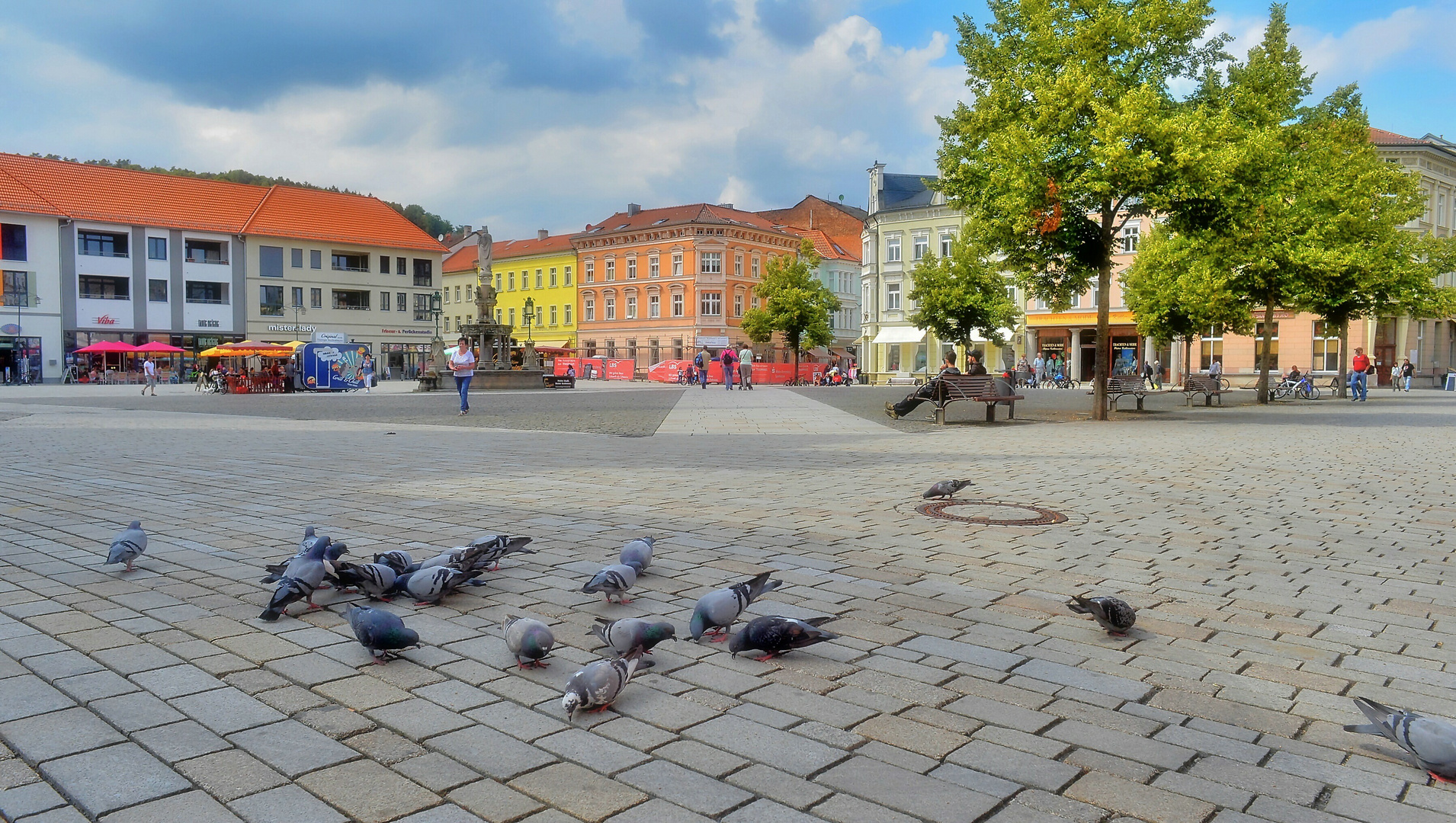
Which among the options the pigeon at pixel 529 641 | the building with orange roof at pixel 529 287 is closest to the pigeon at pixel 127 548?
the pigeon at pixel 529 641

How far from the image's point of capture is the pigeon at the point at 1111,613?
13.1ft

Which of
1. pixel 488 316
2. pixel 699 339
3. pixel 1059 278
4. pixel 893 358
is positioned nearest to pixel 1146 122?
pixel 1059 278

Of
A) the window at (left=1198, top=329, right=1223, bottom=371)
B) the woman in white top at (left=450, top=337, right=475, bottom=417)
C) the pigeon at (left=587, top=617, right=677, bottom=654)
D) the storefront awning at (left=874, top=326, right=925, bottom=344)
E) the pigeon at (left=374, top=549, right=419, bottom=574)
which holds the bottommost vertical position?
the pigeon at (left=587, top=617, right=677, bottom=654)

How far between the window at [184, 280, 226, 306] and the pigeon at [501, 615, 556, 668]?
64843mm

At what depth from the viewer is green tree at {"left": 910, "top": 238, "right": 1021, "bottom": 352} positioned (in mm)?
46281

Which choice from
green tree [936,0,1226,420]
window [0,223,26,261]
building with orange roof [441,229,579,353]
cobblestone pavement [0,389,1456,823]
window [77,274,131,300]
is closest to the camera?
cobblestone pavement [0,389,1456,823]

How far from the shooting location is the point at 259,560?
212 inches

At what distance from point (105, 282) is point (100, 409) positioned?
1591 inches

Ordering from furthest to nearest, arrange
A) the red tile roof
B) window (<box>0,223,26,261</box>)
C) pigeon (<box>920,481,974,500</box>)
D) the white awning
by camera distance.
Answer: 1. the white awning
2. the red tile roof
3. window (<box>0,223,26,261</box>)
4. pigeon (<box>920,481,974,500</box>)

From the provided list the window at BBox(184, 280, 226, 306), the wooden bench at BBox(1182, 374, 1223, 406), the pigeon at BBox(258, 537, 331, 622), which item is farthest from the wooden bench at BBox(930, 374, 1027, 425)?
the window at BBox(184, 280, 226, 306)

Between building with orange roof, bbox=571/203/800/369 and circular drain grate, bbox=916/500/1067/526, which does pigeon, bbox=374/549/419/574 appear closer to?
circular drain grate, bbox=916/500/1067/526

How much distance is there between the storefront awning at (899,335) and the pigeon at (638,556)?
189ft

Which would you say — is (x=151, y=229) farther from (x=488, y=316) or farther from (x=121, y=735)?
(x=121, y=735)

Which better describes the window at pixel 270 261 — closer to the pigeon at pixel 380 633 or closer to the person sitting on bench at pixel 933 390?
the person sitting on bench at pixel 933 390
